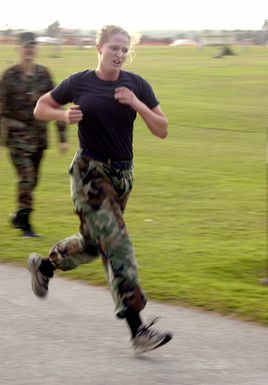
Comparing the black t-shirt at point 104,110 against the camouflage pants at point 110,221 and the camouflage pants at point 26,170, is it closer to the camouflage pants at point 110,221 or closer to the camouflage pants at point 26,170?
the camouflage pants at point 110,221

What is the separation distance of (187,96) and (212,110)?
4621 mm

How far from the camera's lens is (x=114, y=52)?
20.0 feet

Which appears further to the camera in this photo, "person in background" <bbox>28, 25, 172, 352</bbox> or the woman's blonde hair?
the woman's blonde hair

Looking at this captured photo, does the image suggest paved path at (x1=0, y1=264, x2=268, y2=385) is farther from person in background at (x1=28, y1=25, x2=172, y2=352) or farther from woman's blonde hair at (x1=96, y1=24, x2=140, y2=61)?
woman's blonde hair at (x1=96, y1=24, x2=140, y2=61)

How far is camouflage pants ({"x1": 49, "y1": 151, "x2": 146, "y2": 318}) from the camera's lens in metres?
6.01

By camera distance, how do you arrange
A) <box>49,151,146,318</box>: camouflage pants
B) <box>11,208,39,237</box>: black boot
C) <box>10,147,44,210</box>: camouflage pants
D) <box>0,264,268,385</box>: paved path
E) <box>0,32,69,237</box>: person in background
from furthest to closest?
<box>11,208,39,237</box>: black boot < <box>10,147,44,210</box>: camouflage pants < <box>0,32,69,237</box>: person in background < <box>49,151,146,318</box>: camouflage pants < <box>0,264,268,385</box>: paved path

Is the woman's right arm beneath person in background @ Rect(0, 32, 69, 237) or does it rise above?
above

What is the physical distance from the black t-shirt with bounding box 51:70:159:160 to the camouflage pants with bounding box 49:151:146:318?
112 millimetres

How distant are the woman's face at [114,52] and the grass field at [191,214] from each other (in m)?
1.88

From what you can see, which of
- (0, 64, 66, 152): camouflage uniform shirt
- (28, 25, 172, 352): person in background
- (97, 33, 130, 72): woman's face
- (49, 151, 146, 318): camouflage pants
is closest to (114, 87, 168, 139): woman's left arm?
(28, 25, 172, 352): person in background

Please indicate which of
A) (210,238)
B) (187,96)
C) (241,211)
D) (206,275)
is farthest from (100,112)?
(187,96)

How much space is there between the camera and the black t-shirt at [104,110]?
19.9ft

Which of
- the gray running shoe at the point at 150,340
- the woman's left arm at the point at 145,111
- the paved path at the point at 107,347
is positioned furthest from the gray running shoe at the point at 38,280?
the woman's left arm at the point at 145,111

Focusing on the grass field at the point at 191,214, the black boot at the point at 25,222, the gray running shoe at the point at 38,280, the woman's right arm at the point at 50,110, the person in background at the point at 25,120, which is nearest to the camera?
the woman's right arm at the point at 50,110
